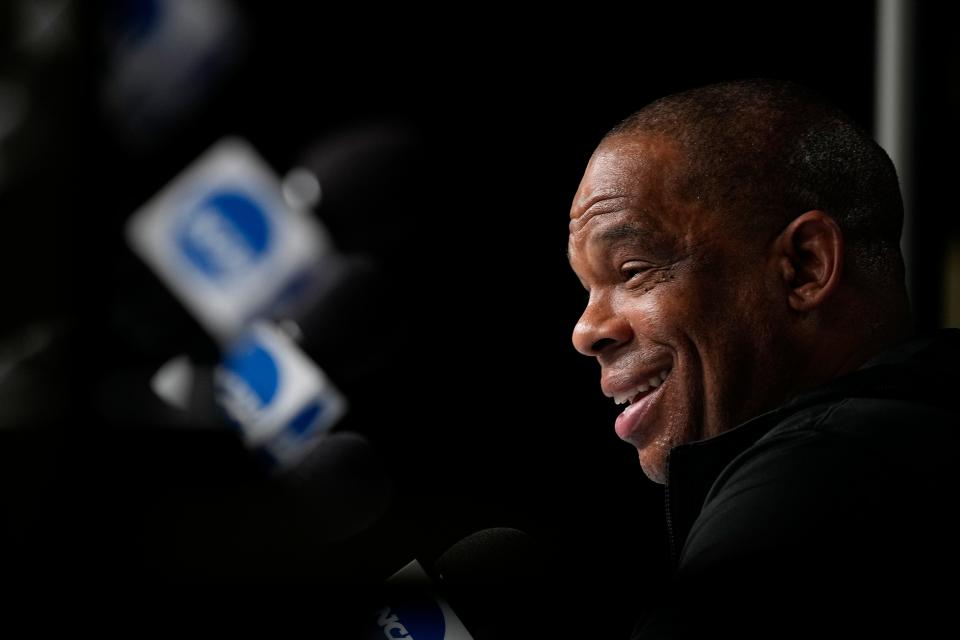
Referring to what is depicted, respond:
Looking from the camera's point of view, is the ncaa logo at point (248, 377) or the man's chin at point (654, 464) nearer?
the man's chin at point (654, 464)

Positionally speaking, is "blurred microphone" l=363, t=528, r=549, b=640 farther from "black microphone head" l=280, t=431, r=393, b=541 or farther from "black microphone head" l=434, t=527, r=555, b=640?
"black microphone head" l=280, t=431, r=393, b=541

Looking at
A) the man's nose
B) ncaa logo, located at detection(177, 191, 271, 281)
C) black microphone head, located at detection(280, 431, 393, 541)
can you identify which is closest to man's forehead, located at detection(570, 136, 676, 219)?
the man's nose

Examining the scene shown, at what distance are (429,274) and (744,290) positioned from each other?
0.82m

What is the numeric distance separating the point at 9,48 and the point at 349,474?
92cm

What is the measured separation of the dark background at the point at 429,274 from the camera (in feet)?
4.89

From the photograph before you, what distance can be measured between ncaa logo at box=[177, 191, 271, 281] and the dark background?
0.14m

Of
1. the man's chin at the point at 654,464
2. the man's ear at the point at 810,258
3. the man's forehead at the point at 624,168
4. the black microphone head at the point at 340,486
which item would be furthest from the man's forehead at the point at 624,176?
the black microphone head at the point at 340,486

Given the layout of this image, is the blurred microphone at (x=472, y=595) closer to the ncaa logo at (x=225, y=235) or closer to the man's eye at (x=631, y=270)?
the man's eye at (x=631, y=270)

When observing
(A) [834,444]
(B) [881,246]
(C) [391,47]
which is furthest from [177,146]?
(A) [834,444]

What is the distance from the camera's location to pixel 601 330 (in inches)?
40.0

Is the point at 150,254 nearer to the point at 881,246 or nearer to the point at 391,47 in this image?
the point at 391,47

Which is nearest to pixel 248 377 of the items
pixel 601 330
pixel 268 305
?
pixel 268 305

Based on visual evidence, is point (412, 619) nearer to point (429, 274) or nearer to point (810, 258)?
point (810, 258)

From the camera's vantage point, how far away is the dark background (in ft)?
4.89
